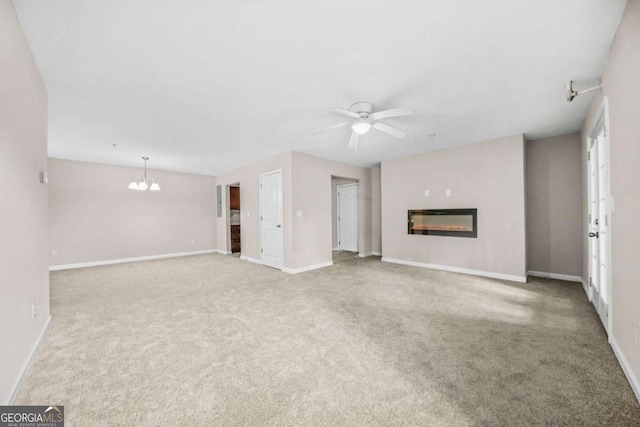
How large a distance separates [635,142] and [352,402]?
8.12 feet

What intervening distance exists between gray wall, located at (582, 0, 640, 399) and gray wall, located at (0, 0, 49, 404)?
389 cm

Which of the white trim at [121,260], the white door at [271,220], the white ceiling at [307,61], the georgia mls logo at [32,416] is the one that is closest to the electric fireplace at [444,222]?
the white ceiling at [307,61]

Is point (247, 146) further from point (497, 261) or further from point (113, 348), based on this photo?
point (497, 261)

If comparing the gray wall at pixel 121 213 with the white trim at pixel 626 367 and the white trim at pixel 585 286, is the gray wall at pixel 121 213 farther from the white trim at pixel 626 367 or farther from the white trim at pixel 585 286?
the white trim at pixel 585 286

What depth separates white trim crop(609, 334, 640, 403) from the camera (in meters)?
1.58

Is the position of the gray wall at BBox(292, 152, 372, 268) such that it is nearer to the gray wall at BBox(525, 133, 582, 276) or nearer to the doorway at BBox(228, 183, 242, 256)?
the doorway at BBox(228, 183, 242, 256)

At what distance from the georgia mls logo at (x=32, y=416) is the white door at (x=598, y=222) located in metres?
4.44

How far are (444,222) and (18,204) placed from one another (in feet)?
18.7

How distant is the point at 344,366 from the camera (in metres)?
1.92

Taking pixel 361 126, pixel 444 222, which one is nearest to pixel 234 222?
pixel 444 222

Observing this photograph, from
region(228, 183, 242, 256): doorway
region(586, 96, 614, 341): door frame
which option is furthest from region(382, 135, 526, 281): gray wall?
region(228, 183, 242, 256): doorway

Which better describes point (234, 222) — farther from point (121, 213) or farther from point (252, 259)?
point (121, 213)

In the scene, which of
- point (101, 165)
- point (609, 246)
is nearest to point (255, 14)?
point (609, 246)

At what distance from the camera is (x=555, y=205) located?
4.38 metres
